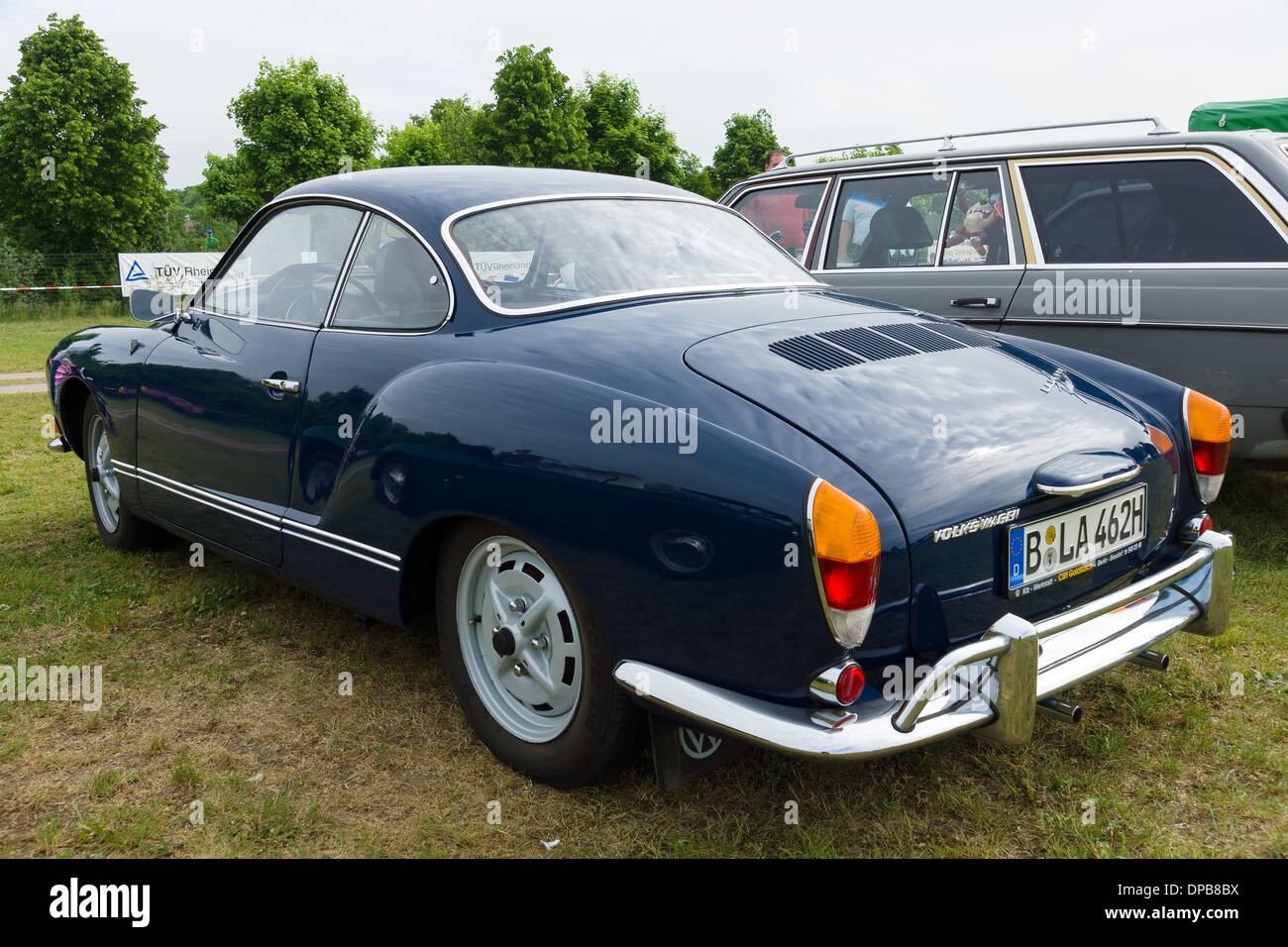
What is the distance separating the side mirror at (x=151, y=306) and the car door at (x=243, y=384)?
264mm

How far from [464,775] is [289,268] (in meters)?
2.07

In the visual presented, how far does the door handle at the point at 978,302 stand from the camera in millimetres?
4895

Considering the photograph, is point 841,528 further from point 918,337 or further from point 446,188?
point 446,188

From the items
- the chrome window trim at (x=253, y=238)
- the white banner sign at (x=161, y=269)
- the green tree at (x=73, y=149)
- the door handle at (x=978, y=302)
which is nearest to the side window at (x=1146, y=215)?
the door handle at (x=978, y=302)

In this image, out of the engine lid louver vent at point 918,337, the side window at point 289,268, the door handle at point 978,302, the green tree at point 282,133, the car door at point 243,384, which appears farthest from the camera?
the green tree at point 282,133

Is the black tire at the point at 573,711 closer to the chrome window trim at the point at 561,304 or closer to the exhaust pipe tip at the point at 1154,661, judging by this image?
the chrome window trim at the point at 561,304

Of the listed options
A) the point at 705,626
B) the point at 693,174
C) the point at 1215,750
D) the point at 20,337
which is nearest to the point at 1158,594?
the point at 1215,750

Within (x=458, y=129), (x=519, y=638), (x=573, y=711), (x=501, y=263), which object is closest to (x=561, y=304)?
(x=501, y=263)

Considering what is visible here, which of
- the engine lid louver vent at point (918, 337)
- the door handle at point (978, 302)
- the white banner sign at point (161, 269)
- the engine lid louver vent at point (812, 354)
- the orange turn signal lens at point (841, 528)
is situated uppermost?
the white banner sign at point (161, 269)

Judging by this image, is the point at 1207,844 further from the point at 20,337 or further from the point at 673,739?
the point at 20,337

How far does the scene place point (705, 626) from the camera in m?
2.00

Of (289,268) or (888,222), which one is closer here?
(289,268)

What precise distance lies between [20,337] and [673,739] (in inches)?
720

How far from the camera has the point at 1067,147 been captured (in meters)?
4.79
